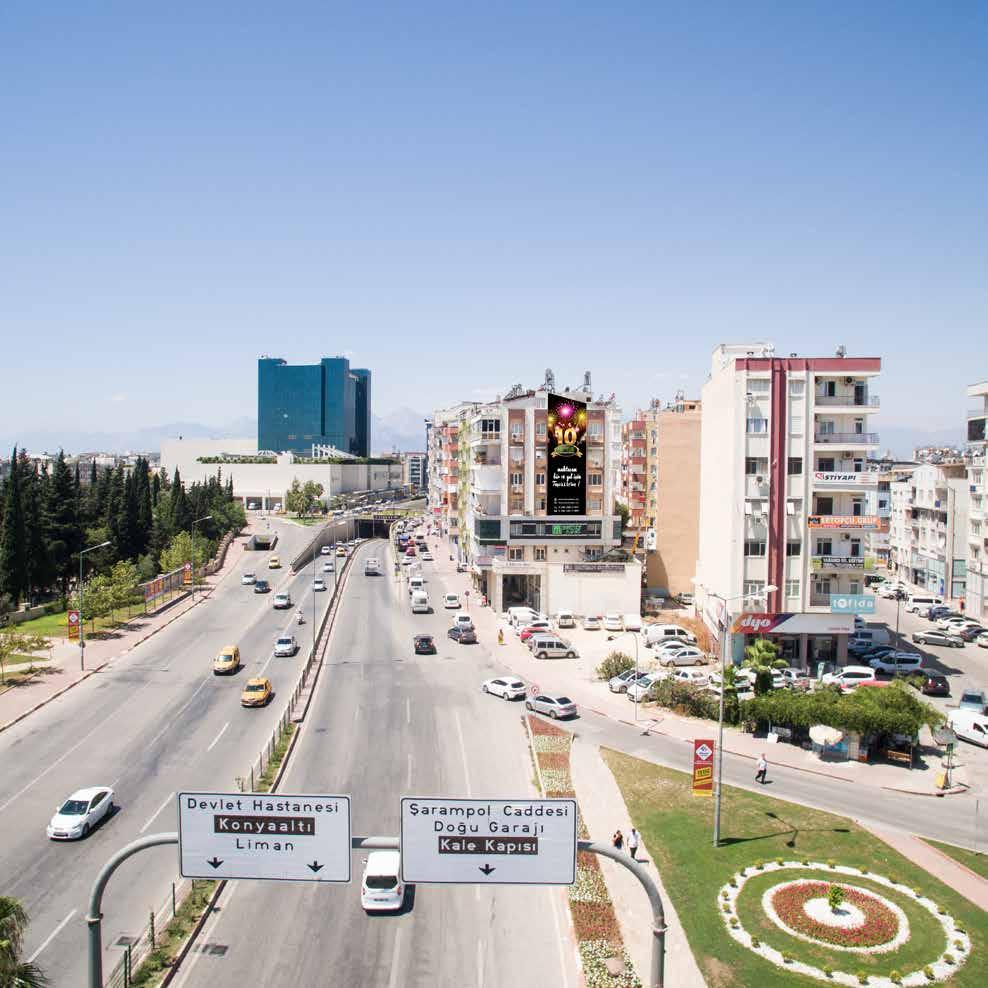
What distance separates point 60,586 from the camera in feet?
251

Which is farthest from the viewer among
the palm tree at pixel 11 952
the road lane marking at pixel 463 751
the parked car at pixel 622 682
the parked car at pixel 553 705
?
the parked car at pixel 622 682

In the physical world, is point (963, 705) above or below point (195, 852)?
below

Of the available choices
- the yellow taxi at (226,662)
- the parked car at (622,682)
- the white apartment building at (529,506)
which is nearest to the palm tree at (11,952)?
the parked car at (622,682)

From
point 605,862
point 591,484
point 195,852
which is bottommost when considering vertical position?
point 605,862

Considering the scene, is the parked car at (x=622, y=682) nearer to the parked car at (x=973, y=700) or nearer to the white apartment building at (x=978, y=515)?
the parked car at (x=973, y=700)

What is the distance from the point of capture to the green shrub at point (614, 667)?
5066 cm

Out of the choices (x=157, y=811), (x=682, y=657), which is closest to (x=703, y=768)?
(x=157, y=811)

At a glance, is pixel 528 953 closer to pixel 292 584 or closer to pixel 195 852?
pixel 195 852

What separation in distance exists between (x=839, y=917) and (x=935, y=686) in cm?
3064

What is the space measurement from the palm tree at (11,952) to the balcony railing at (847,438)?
51143 millimetres

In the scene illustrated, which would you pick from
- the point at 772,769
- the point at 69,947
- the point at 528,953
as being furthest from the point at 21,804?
the point at 772,769

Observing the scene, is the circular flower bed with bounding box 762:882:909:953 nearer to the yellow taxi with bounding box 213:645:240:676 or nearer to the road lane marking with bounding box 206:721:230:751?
the road lane marking with bounding box 206:721:230:751

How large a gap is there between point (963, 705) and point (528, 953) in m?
35.5

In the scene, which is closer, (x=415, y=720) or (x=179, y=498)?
(x=415, y=720)
